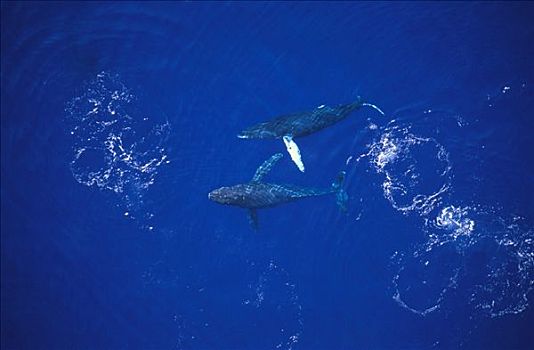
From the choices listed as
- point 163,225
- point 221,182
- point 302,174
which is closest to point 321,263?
point 302,174

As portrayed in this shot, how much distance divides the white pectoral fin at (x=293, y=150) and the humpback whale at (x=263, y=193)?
516 mm

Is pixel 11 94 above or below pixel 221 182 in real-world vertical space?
above

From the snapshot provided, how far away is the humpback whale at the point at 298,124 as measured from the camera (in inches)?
409

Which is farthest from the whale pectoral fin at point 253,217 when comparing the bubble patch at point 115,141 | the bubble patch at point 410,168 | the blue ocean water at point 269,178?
the bubble patch at point 410,168

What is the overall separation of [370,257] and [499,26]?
6327 millimetres

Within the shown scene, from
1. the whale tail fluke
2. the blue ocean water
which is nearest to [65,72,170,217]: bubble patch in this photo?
the blue ocean water

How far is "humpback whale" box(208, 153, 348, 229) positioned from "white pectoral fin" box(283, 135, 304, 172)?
516 mm

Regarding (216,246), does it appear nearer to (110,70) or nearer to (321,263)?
(321,263)

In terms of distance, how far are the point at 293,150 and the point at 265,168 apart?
0.77 m

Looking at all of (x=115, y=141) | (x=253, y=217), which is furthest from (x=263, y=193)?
(x=115, y=141)

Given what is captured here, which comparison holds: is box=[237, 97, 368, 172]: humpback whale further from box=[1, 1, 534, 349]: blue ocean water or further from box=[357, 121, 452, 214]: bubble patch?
box=[357, 121, 452, 214]: bubble patch

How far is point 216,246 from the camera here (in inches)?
437

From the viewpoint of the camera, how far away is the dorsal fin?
1064 cm

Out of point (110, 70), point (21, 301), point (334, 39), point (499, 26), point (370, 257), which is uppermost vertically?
point (110, 70)
